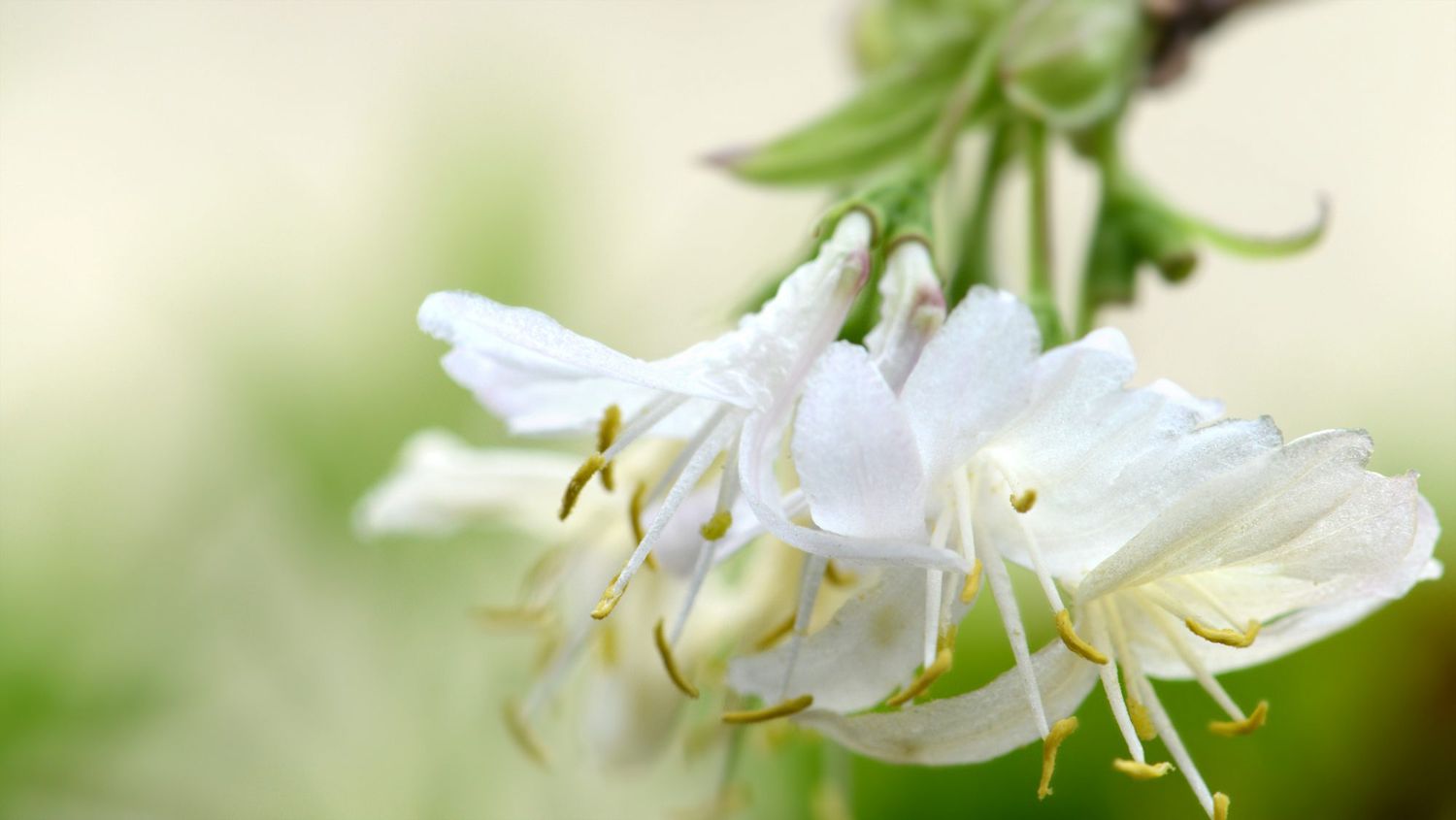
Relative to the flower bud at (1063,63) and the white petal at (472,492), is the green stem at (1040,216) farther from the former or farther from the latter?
the white petal at (472,492)

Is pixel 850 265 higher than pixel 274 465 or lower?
higher

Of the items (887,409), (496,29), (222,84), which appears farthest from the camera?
(222,84)

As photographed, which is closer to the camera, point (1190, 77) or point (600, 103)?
point (1190, 77)

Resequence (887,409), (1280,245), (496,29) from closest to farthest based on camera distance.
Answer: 1. (887,409)
2. (1280,245)
3. (496,29)

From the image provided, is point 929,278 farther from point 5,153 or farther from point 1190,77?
point 5,153

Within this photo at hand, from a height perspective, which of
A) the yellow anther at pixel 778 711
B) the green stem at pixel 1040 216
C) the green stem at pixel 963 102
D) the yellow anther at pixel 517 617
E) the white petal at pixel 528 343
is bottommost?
the yellow anther at pixel 517 617

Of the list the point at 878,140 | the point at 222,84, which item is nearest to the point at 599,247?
the point at 878,140

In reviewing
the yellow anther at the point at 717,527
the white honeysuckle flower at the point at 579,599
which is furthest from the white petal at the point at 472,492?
the yellow anther at the point at 717,527

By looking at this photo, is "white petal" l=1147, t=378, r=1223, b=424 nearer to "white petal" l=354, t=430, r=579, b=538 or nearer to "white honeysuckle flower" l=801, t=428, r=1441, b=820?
"white honeysuckle flower" l=801, t=428, r=1441, b=820

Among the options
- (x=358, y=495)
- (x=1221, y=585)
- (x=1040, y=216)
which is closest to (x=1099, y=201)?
(x=1040, y=216)
